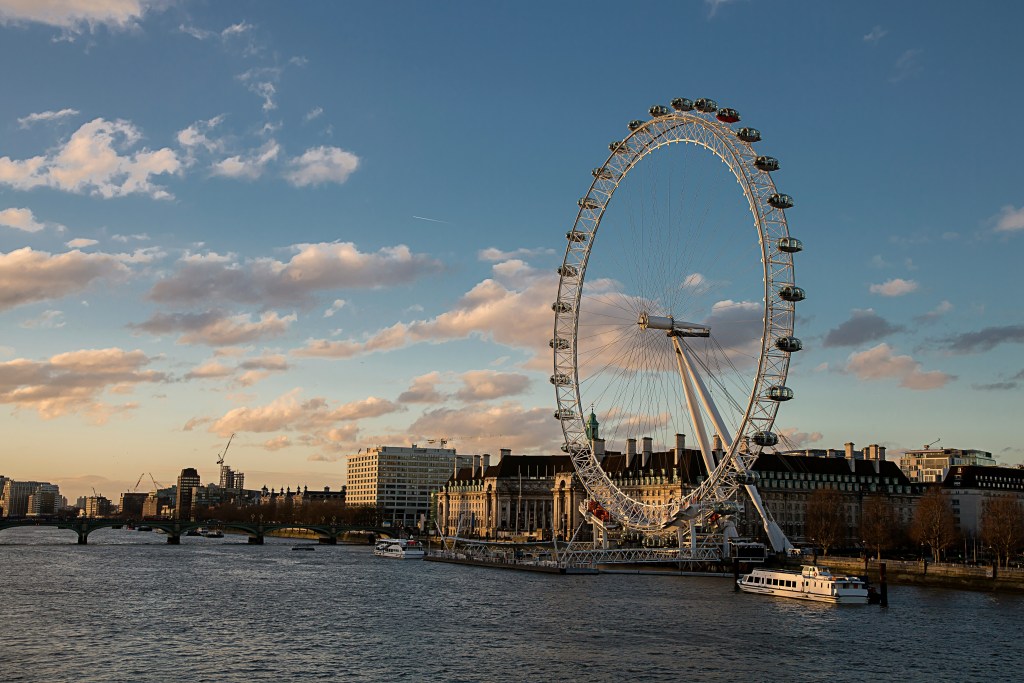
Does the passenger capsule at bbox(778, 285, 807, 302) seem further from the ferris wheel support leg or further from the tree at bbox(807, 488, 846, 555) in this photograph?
the tree at bbox(807, 488, 846, 555)

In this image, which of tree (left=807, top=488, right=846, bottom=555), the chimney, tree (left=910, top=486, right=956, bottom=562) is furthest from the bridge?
tree (left=910, top=486, right=956, bottom=562)

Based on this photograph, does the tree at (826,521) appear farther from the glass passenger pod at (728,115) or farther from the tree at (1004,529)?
the glass passenger pod at (728,115)

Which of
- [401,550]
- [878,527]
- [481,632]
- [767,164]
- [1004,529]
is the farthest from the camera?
[401,550]

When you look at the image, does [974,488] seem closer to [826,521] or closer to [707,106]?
[826,521]

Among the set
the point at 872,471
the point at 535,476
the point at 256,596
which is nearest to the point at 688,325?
the point at 256,596

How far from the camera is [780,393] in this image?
254 feet

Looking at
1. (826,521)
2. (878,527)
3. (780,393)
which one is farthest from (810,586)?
(826,521)

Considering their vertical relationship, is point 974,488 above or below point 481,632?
above

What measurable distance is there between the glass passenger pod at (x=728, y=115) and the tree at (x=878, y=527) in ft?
181

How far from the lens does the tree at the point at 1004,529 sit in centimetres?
9888

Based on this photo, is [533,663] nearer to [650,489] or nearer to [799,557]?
[799,557]

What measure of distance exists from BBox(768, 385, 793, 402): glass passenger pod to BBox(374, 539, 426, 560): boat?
71.0 metres

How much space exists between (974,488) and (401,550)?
8847 centimetres

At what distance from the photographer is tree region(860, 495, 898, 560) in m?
118
